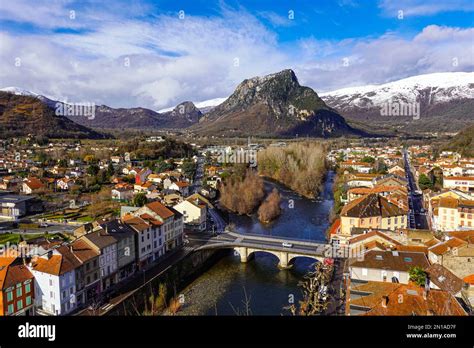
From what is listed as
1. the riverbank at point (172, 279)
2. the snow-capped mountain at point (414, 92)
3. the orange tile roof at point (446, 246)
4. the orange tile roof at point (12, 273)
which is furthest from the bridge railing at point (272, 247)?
the snow-capped mountain at point (414, 92)

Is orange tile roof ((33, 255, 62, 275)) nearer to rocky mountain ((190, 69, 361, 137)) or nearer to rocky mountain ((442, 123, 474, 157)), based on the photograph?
rocky mountain ((442, 123, 474, 157))

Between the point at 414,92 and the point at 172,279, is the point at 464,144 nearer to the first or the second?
the point at 172,279

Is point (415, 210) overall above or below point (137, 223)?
below

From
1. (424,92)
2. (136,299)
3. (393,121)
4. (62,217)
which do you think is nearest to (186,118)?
(393,121)

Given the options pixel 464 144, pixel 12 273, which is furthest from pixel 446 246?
pixel 464 144

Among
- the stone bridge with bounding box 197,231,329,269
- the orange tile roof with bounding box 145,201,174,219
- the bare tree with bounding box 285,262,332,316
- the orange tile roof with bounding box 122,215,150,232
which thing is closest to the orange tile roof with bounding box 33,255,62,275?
the orange tile roof with bounding box 122,215,150,232
